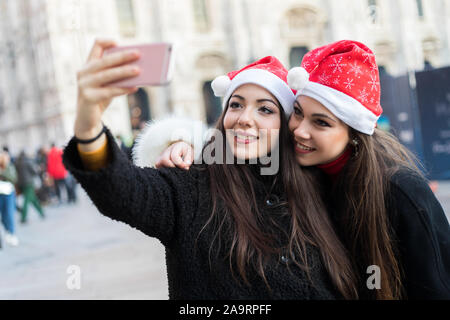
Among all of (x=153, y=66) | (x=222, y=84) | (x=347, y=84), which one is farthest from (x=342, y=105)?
(x=153, y=66)

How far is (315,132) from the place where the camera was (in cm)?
182

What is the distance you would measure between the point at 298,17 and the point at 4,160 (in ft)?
67.7

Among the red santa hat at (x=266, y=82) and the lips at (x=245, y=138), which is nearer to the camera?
the lips at (x=245, y=138)

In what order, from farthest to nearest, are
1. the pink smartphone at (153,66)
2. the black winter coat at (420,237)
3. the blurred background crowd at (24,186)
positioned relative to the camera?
1. the blurred background crowd at (24,186)
2. the black winter coat at (420,237)
3. the pink smartphone at (153,66)

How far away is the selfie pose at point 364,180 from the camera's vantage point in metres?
1.68

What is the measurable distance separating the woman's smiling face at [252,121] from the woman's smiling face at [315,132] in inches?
3.6

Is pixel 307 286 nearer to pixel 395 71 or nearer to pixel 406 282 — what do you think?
pixel 406 282

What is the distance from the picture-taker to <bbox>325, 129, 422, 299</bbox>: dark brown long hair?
1729mm

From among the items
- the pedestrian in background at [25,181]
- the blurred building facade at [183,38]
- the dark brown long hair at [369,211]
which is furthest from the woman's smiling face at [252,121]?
the blurred building facade at [183,38]

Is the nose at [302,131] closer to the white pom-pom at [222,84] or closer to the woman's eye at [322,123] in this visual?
the woman's eye at [322,123]

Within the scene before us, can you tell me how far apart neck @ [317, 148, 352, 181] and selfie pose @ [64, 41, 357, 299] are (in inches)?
4.6

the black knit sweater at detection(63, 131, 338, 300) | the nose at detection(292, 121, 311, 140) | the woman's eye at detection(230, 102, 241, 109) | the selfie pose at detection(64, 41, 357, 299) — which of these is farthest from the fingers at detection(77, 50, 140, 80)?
the nose at detection(292, 121, 311, 140)

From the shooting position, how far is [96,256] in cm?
604

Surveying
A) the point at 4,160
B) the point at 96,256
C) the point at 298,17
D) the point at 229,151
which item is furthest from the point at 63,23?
the point at 229,151
